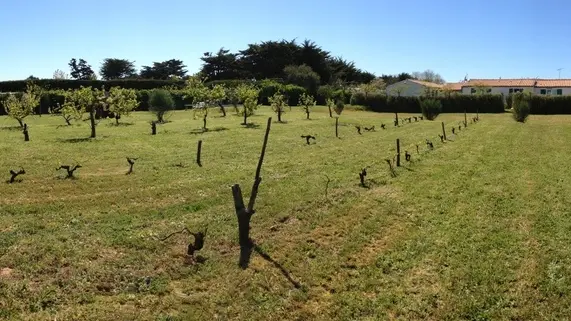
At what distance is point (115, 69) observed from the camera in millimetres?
94625

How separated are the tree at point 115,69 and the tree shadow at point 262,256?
3661 inches

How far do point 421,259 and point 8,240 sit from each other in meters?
7.70

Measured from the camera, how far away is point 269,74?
83250 millimetres

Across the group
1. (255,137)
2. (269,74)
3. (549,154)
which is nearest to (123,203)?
(255,137)

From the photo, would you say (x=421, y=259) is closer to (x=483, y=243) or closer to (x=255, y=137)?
(x=483, y=243)

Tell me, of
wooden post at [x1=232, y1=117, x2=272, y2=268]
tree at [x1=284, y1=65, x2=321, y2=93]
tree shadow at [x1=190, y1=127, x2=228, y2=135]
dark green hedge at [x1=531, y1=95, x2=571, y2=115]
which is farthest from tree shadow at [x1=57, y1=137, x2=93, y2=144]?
tree at [x1=284, y1=65, x2=321, y2=93]

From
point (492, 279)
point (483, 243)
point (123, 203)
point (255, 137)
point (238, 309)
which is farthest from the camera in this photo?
point (255, 137)

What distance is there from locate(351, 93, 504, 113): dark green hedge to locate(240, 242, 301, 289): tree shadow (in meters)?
45.8

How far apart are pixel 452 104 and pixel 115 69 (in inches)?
2619

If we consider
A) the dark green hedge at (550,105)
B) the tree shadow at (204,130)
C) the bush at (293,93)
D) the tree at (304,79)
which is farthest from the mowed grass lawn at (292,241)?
the tree at (304,79)

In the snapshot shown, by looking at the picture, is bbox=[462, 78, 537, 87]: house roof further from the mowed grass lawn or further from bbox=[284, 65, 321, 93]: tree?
the mowed grass lawn

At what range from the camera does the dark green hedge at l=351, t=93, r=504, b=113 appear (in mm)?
53531

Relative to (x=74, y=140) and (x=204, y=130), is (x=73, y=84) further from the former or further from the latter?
(x=74, y=140)

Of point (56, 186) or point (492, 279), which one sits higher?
point (56, 186)
